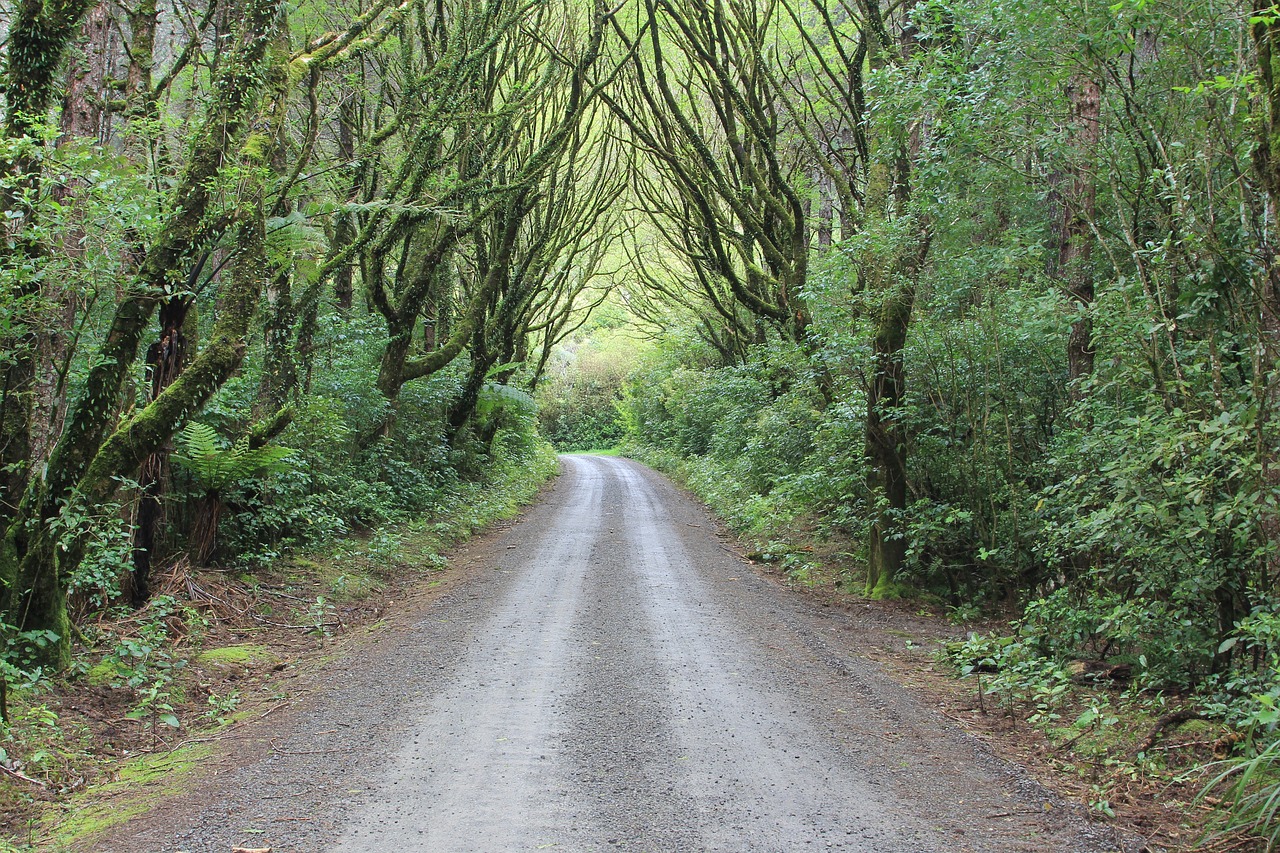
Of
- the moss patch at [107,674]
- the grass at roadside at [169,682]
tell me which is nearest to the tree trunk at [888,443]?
the grass at roadside at [169,682]

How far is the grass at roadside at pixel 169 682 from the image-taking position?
161 inches

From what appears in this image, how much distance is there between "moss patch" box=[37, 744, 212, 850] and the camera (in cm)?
370

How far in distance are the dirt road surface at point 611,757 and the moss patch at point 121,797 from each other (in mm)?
189

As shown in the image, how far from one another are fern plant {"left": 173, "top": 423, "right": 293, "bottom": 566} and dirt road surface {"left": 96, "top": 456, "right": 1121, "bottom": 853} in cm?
238

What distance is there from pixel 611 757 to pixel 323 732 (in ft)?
6.24

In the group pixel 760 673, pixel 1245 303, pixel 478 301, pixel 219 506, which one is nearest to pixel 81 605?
pixel 219 506

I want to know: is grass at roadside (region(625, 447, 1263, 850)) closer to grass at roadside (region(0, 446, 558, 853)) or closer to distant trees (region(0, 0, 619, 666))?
grass at roadside (region(0, 446, 558, 853))

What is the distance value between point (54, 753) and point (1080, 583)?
7.09 m

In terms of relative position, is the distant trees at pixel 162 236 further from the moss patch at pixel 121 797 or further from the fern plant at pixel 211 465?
the moss patch at pixel 121 797

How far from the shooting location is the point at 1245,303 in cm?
482

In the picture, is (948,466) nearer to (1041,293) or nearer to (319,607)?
(1041,293)

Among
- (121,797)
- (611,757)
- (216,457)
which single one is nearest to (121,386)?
(216,457)

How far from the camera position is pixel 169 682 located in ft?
19.1

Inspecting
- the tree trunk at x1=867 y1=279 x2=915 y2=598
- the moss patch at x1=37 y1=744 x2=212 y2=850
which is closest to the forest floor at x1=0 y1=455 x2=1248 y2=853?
the moss patch at x1=37 y1=744 x2=212 y2=850
